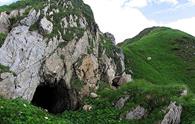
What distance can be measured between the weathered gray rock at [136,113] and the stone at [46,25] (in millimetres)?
11836

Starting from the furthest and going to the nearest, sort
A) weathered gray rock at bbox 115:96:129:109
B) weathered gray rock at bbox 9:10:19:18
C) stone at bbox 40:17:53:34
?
1. weathered gray rock at bbox 9:10:19:18
2. stone at bbox 40:17:53:34
3. weathered gray rock at bbox 115:96:129:109

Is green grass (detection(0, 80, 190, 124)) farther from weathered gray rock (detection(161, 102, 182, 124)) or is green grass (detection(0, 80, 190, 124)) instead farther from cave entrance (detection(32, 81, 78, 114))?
cave entrance (detection(32, 81, 78, 114))

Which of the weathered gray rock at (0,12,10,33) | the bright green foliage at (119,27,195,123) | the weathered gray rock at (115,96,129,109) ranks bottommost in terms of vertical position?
the weathered gray rock at (115,96,129,109)

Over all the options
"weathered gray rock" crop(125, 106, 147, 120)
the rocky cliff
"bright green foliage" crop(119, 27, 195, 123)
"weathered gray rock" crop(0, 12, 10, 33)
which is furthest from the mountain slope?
"weathered gray rock" crop(0, 12, 10, 33)

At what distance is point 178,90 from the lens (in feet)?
146

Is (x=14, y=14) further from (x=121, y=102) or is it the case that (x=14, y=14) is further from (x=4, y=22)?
(x=121, y=102)

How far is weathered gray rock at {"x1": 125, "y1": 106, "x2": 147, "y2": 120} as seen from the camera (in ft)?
139

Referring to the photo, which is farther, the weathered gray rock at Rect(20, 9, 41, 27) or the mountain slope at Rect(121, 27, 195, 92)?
the mountain slope at Rect(121, 27, 195, 92)

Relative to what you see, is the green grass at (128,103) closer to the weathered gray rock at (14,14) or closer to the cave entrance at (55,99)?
the cave entrance at (55,99)

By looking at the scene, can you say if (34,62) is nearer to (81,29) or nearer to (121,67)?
(81,29)

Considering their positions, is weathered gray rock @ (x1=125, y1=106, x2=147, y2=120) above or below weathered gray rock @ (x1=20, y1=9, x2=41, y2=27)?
below

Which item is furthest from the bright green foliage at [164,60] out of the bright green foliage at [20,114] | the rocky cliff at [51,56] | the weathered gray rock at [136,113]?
the bright green foliage at [20,114]

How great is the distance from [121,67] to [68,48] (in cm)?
1280

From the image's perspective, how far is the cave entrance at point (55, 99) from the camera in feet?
152
